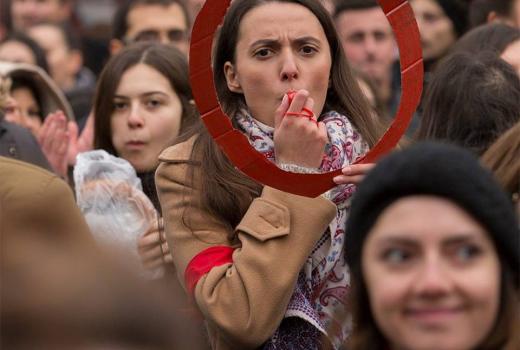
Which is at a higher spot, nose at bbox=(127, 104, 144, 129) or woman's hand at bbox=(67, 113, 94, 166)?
nose at bbox=(127, 104, 144, 129)

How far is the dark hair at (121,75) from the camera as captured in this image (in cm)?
570

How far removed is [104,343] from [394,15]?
8.20 feet

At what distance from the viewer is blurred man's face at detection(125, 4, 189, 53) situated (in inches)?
309

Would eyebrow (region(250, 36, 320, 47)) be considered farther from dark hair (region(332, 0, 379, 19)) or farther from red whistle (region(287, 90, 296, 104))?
dark hair (region(332, 0, 379, 19))

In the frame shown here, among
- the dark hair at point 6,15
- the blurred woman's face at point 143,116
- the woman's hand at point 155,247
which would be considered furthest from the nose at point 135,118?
the dark hair at point 6,15

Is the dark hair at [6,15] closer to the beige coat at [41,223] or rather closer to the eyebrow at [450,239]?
the eyebrow at [450,239]

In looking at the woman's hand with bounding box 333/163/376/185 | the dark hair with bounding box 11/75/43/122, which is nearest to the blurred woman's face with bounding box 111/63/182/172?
the dark hair with bounding box 11/75/43/122

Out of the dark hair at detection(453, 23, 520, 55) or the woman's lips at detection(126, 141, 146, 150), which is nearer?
the dark hair at detection(453, 23, 520, 55)

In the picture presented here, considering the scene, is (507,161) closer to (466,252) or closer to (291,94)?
(291,94)

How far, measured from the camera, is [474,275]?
2.27m

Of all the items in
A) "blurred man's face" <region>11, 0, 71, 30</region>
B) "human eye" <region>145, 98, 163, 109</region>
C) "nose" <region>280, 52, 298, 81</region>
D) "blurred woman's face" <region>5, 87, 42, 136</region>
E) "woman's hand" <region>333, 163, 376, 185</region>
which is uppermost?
"nose" <region>280, 52, 298, 81</region>

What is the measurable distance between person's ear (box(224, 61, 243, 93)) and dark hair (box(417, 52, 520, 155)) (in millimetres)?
837

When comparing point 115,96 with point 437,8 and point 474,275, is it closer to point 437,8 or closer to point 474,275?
point 437,8

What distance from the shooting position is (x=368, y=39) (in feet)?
28.0
